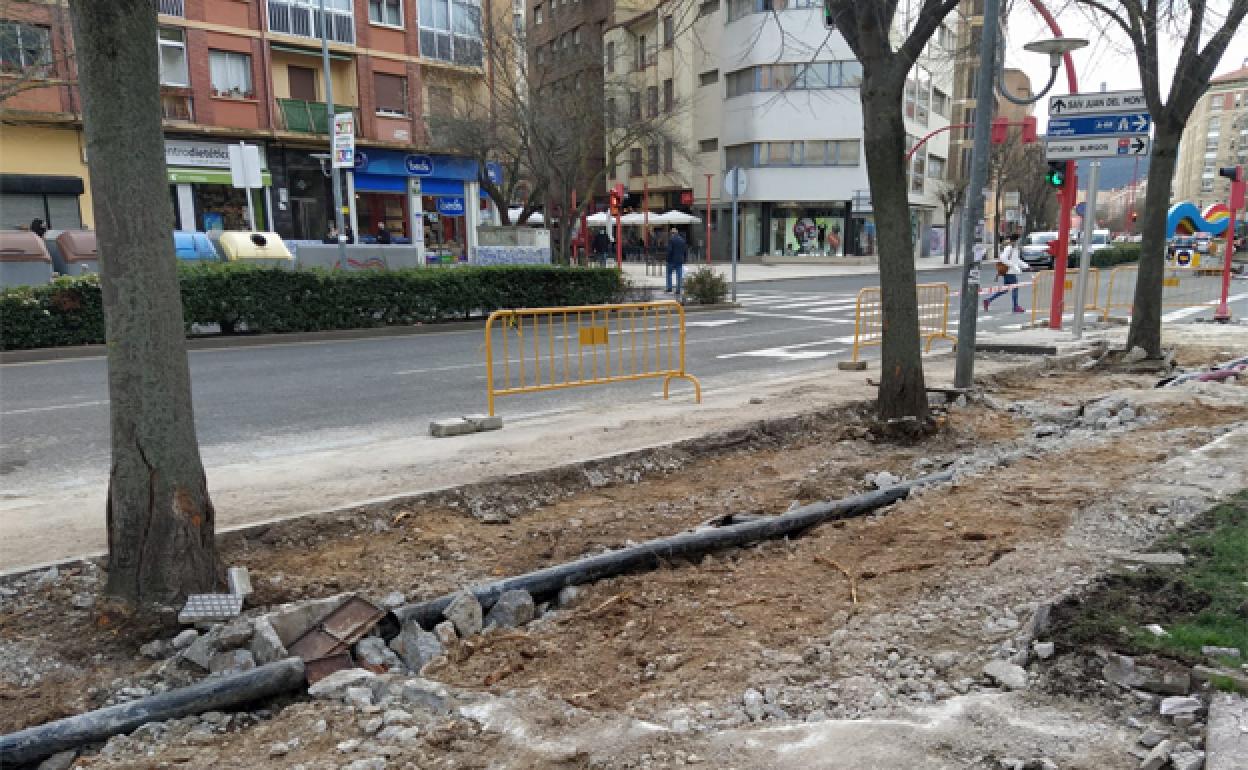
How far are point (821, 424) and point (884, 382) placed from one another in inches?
32.7

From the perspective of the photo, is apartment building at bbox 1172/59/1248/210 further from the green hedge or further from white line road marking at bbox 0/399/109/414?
white line road marking at bbox 0/399/109/414

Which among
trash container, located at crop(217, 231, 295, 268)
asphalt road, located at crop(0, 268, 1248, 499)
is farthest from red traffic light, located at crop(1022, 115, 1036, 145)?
trash container, located at crop(217, 231, 295, 268)

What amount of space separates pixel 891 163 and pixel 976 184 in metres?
2.22

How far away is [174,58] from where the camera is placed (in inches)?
1122

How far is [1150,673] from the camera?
308cm

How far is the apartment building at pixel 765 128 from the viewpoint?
44.2m

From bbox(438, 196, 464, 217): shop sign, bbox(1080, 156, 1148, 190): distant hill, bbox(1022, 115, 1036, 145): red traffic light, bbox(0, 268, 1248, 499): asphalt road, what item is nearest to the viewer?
bbox(0, 268, 1248, 499): asphalt road

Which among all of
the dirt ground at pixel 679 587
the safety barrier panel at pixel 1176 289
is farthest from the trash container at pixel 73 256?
the safety barrier panel at pixel 1176 289

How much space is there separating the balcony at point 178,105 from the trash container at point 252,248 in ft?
37.3

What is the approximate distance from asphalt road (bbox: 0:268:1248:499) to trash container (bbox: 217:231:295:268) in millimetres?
5593

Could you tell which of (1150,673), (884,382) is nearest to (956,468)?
(884,382)

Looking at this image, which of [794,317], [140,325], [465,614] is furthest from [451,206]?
[465,614]

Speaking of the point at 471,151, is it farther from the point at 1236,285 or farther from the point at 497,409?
the point at 1236,285

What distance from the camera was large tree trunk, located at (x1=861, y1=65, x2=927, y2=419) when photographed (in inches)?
283
